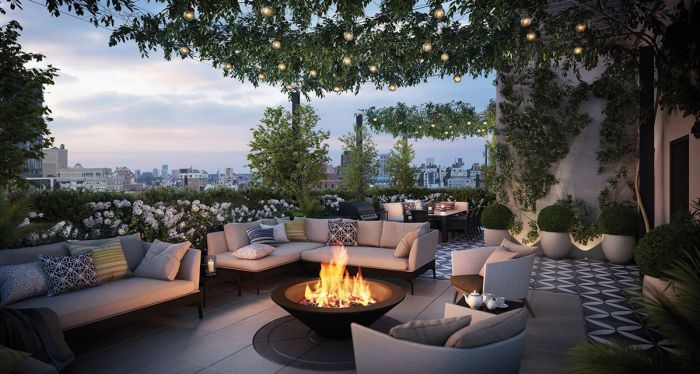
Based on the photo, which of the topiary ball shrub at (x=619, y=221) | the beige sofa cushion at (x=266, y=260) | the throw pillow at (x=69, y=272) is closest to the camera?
the throw pillow at (x=69, y=272)

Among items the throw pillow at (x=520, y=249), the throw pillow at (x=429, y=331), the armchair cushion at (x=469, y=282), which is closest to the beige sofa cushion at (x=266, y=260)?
the armchair cushion at (x=469, y=282)

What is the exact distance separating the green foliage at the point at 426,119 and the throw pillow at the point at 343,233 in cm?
706

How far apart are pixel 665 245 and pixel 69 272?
19.2ft

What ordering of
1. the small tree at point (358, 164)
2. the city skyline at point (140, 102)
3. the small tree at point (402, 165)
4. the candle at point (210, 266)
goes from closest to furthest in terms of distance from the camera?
the candle at point (210, 266) < the city skyline at point (140, 102) < the small tree at point (358, 164) < the small tree at point (402, 165)

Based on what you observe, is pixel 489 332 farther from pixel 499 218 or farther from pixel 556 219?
pixel 499 218

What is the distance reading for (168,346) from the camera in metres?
3.94

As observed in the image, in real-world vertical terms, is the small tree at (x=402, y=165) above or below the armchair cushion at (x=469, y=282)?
above

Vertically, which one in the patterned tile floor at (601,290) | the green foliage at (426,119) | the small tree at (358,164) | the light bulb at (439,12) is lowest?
the patterned tile floor at (601,290)

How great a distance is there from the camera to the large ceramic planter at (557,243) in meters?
8.47

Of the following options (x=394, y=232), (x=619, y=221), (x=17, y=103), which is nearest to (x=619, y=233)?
(x=619, y=221)

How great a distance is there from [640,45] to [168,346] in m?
8.86

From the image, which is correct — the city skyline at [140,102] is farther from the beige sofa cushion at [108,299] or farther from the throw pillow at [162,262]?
the beige sofa cushion at [108,299]

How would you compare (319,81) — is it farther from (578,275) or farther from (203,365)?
(203,365)

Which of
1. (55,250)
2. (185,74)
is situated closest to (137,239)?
(55,250)
